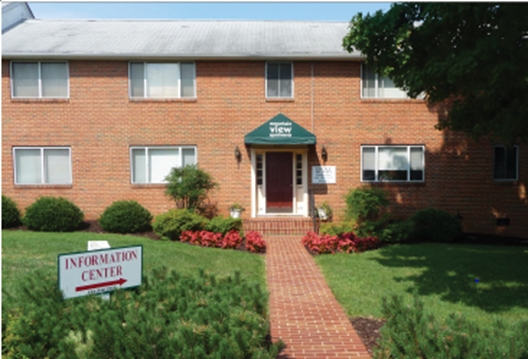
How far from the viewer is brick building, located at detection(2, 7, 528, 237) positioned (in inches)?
624

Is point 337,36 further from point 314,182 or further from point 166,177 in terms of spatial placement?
point 166,177

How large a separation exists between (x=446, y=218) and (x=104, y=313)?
12.2 meters

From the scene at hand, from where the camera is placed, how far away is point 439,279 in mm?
9055

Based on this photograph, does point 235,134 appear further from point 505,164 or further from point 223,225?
point 505,164

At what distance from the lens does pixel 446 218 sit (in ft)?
46.9

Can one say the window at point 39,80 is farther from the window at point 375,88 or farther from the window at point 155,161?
the window at point 375,88

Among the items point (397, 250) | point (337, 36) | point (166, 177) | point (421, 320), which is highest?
point (337, 36)

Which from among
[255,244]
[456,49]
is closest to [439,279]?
[456,49]

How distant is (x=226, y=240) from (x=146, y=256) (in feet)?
9.28

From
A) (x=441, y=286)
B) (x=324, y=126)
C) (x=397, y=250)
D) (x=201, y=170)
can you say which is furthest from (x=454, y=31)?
(x=201, y=170)

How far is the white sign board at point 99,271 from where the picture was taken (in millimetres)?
4867

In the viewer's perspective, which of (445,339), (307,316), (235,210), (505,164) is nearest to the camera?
(445,339)

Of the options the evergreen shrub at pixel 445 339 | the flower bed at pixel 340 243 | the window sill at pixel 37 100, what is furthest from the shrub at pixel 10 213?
the evergreen shrub at pixel 445 339

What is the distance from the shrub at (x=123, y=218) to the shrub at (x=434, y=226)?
848cm
